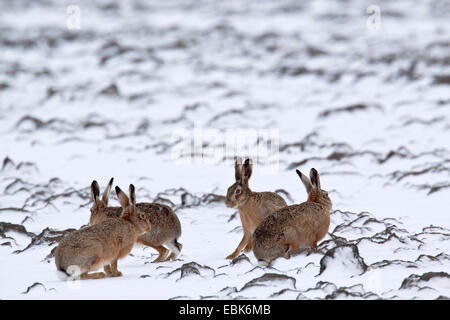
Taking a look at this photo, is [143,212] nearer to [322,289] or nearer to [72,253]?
[72,253]

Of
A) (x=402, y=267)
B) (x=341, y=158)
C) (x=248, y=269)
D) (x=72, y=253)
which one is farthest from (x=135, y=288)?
(x=341, y=158)

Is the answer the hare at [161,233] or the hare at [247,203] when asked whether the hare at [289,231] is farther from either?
the hare at [161,233]

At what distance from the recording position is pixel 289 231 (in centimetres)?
635

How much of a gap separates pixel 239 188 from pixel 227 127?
9167 mm

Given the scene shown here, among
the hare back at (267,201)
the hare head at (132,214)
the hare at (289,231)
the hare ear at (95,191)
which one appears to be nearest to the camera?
the hare at (289,231)

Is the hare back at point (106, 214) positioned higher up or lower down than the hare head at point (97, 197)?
lower down

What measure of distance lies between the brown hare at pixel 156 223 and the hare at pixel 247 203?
0.55 meters

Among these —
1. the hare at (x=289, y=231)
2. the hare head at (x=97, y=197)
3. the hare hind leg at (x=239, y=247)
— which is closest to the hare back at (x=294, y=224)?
the hare at (x=289, y=231)

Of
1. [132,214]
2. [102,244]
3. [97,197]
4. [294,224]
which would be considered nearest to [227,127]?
[97,197]

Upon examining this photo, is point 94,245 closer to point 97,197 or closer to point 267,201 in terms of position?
point 97,197

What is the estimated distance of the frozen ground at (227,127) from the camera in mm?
5918

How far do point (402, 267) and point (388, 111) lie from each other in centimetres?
1131

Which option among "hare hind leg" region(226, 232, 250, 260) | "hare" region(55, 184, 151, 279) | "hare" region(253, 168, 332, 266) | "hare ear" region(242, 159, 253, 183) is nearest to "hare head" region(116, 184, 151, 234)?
"hare" region(55, 184, 151, 279)
